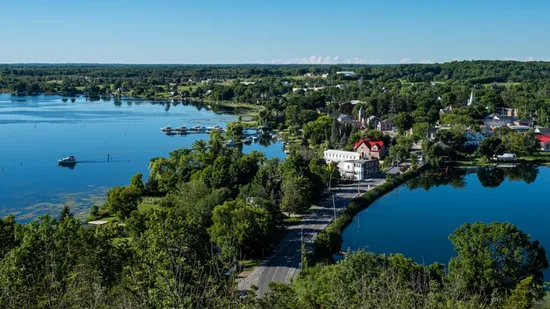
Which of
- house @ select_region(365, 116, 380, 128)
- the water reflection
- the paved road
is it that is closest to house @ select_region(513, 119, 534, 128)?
house @ select_region(365, 116, 380, 128)

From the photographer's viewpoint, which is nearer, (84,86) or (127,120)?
(127,120)

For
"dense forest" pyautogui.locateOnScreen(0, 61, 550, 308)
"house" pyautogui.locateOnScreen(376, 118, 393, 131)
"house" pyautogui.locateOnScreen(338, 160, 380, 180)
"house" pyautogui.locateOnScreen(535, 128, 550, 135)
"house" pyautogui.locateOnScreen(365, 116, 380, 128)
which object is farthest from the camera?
"house" pyautogui.locateOnScreen(365, 116, 380, 128)

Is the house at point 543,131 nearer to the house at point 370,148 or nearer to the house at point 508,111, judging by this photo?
the house at point 508,111

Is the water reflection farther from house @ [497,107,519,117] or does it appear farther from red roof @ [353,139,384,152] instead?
house @ [497,107,519,117]

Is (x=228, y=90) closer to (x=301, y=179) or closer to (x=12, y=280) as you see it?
(x=301, y=179)

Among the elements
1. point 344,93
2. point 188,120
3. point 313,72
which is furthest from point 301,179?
point 313,72

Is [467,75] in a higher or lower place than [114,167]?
higher

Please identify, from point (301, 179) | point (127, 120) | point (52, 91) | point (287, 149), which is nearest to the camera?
point (301, 179)

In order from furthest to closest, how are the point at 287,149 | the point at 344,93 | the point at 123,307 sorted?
the point at 344,93 < the point at 287,149 < the point at 123,307
